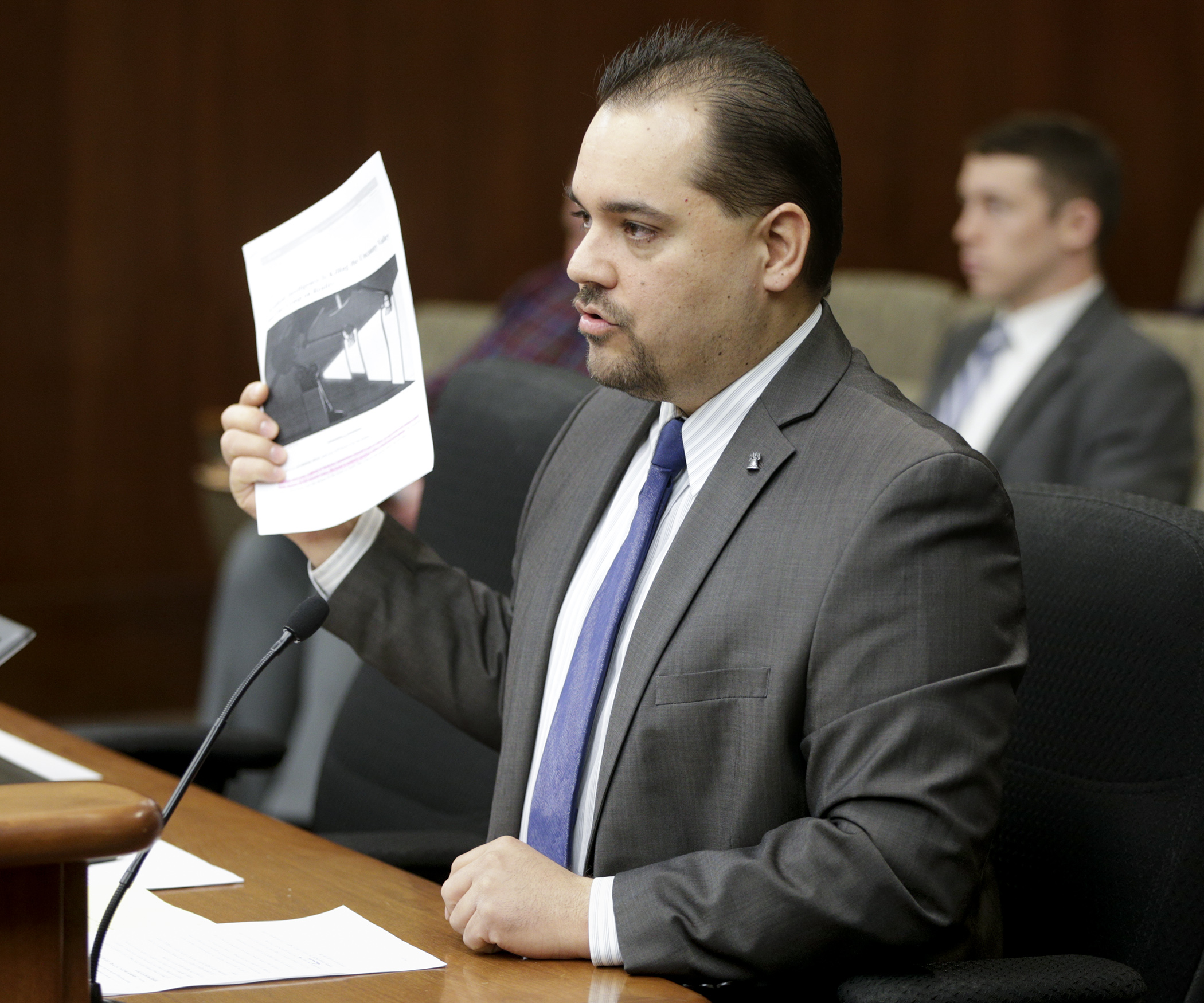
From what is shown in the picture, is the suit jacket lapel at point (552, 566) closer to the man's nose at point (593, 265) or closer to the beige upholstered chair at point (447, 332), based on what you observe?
the man's nose at point (593, 265)

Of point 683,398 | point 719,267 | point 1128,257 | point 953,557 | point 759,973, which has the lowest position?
point 759,973

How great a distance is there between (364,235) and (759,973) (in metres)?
0.65

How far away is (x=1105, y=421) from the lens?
316 cm

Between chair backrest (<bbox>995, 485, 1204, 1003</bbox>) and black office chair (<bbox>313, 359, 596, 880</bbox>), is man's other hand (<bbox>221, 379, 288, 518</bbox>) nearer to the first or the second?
black office chair (<bbox>313, 359, 596, 880</bbox>)

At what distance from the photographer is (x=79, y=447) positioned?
14.2ft

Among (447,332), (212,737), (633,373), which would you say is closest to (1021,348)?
(447,332)

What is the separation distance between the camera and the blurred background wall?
421cm

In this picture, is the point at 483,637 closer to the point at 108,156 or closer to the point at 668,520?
the point at 668,520

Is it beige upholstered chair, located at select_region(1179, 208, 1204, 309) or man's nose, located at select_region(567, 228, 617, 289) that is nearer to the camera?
man's nose, located at select_region(567, 228, 617, 289)

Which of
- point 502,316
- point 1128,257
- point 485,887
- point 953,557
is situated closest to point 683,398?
point 953,557

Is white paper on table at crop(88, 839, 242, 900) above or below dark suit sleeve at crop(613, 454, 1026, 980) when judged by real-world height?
below

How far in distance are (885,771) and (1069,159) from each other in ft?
9.44

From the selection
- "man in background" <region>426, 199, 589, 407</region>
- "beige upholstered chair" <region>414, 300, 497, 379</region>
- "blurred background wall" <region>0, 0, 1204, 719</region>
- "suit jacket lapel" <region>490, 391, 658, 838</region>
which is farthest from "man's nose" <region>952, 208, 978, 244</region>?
"suit jacket lapel" <region>490, 391, 658, 838</region>

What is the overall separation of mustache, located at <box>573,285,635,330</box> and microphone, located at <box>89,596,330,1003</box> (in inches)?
12.7
